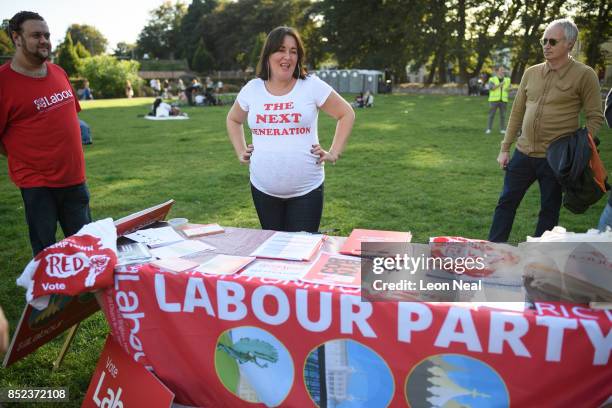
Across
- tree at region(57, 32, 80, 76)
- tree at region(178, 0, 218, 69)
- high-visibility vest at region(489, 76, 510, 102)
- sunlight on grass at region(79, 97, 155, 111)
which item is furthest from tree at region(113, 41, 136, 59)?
high-visibility vest at region(489, 76, 510, 102)

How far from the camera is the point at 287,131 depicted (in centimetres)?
281

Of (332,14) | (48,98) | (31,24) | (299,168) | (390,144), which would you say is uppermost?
(332,14)

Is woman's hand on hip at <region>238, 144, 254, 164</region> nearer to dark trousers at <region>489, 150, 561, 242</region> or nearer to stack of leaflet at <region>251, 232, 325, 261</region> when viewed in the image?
stack of leaflet at <region>251, 232, 325, 261</region>

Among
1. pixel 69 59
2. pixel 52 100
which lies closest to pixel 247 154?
pixel 52 100

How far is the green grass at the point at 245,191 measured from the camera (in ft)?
11.2

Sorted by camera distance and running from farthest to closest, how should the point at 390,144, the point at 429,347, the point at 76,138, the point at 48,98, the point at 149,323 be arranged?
1. the point at 390,144
2. the point at 76,138
3. the point at 48,98
4. the point at 149,323
5. the point at 429,347

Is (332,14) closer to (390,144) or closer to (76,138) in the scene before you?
(390,144)

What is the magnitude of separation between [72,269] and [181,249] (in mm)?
541

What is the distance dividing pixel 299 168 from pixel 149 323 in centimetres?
130

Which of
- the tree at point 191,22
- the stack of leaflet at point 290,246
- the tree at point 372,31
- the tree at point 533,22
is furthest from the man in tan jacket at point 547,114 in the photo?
the tree at point 191,22

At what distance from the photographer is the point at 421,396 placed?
1.84 metres

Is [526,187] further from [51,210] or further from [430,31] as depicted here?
[430,31]

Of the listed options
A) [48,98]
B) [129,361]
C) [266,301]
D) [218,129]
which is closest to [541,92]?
[266,301]

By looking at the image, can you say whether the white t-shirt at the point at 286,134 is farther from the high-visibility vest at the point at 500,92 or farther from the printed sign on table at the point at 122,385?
the high-visibility vest at the point at 500,92
